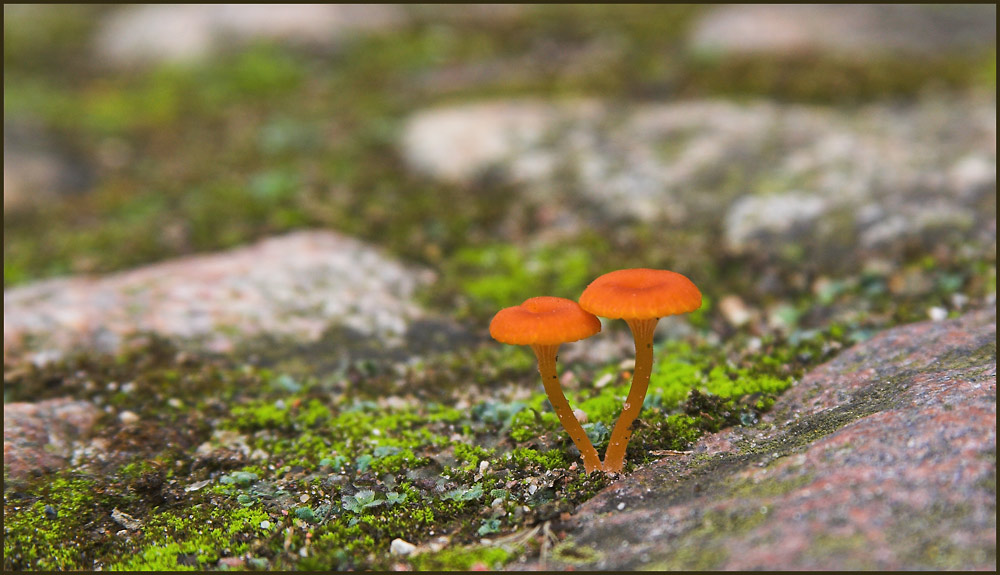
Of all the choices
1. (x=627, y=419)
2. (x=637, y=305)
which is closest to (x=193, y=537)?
(x=627, y=419)

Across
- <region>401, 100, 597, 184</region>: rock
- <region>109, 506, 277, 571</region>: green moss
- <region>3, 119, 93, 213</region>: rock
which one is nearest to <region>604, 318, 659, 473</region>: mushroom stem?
<region>109, 506, 277, 571</region>: green moss

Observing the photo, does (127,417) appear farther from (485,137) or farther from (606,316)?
(485,137)

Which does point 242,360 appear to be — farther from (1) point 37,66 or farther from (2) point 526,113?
(1) point 37,66

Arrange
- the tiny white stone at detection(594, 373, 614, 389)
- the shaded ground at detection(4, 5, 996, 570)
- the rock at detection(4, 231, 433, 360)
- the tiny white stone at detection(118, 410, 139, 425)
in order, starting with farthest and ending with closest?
the rock at detection(4, 231, 433, 360) → the tiny white stone at detection(594, 373, 614, 389) → the tiny white stone at detection(118, 410, 139, 425) → the shaded ground at detection(4, 5, 996, 570)

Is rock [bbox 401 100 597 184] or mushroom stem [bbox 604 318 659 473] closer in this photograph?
mushroom stem [bbox 604 318 659 473]

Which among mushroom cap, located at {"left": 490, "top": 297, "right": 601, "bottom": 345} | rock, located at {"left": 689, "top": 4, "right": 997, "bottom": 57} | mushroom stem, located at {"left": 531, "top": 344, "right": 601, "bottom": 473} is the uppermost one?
rock, located at {"left": 689, "top": 4, "right": 997, "bottom": 57}

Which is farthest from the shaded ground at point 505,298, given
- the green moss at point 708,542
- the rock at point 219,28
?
the rock at point 219,28

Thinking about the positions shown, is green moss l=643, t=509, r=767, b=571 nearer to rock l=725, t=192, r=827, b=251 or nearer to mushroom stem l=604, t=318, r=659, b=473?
mushroom stem l=604, t=318, r=659, b=473
